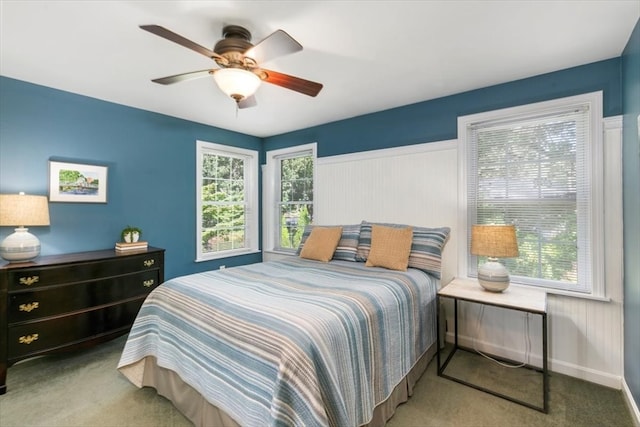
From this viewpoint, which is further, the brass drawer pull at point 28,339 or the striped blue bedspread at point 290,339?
the brass drawer pull at point 28,339

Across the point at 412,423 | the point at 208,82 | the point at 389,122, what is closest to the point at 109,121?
the point at 208,82

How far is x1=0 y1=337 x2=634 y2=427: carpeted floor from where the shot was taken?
180 centimetres

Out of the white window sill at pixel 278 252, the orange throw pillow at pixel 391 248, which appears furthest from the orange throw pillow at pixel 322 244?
the white window sill at pixel 278 252

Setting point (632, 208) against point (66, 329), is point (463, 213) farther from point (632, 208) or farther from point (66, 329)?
point (66, 329)

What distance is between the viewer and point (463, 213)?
110 inches

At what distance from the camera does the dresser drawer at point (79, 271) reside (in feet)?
7.21

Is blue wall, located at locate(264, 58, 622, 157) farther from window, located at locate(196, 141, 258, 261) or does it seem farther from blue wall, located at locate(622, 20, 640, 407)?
window, located at locate(196, 141, 258, 261)

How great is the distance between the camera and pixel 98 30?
187cm

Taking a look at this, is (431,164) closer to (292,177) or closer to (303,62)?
(303,62)

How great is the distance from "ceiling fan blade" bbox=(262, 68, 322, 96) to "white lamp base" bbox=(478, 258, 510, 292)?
190 centimetres

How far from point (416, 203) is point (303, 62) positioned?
1800mm

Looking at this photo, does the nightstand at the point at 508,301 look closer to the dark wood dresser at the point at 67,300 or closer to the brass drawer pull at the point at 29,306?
the dark wood dresser at the point at 67,300

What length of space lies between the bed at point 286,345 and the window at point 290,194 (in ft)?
6.32

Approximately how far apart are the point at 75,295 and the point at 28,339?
0.40 meters
